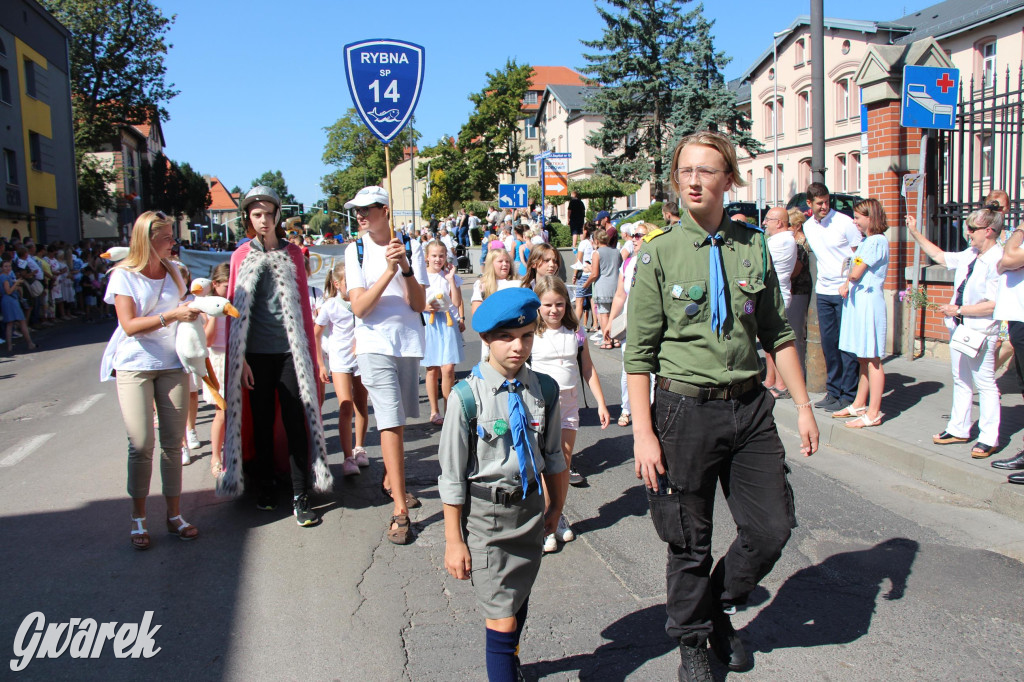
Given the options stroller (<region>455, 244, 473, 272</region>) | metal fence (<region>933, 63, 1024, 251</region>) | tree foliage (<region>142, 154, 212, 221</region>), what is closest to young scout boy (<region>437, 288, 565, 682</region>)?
metal fence (<region>933, 63, 1024, 251</region>)

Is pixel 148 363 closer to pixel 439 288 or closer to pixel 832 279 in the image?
pixel 439 288

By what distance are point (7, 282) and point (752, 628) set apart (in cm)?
1606

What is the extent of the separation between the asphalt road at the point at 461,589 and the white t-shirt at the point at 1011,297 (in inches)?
51.3

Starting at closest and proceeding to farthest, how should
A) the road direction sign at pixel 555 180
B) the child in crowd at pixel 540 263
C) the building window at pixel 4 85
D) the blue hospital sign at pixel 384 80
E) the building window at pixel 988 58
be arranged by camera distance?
the child in crowd at pixel 540 263 < the blue hospital sign at pixel 384 80 < the road direction sign at pixel 555 180 < the building window at pixel 4 85 < the building window at pixel 988 58

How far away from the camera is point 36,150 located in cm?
3077

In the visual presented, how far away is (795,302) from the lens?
25.2ft

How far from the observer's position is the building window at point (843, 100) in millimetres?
39631

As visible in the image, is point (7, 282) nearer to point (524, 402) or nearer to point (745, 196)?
point (524, 402)

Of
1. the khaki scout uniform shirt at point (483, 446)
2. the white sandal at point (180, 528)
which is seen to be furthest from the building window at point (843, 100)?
the khaki scout uniform shirt at point (483, 446)

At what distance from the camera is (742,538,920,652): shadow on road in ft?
10.9

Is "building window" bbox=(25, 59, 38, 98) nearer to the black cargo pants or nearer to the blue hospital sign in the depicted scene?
the blue hospital sign

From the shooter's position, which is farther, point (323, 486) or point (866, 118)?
point (866, 118)

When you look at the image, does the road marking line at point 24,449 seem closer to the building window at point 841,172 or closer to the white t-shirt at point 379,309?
the white t-shirt at point 379,309

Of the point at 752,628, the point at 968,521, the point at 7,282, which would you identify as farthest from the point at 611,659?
the point at 7,282
